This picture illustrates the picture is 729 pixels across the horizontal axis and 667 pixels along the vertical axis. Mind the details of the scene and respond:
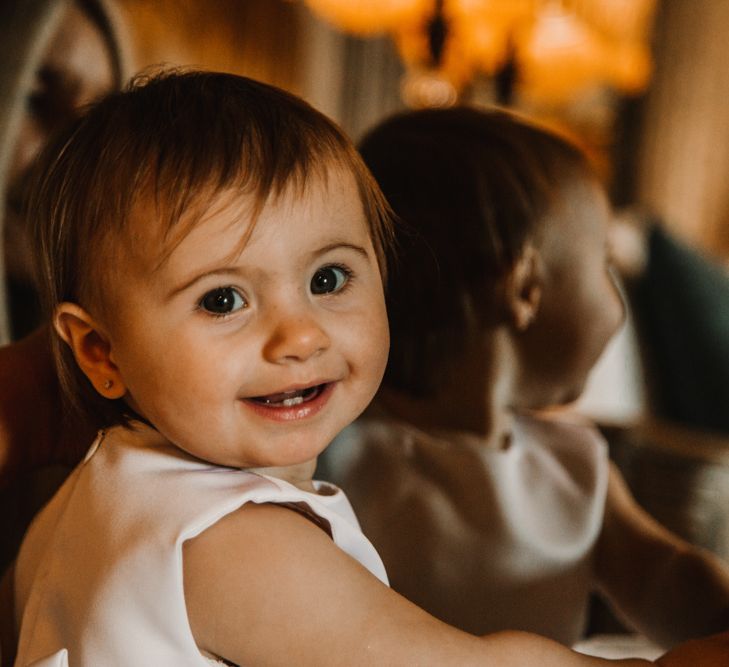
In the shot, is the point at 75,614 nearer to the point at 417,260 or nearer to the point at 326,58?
the point at 417,260

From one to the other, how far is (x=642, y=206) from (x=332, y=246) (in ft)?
12.0

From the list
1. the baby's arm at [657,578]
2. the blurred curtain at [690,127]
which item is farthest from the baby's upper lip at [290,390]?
the blurred curtain at [690,127]

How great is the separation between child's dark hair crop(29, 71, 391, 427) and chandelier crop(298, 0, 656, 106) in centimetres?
177

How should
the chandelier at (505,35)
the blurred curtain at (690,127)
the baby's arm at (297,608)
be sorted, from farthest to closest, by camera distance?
the blurred curtain at (690,127)
the chandelier at (505,35)
the baby's arm at (297,608)

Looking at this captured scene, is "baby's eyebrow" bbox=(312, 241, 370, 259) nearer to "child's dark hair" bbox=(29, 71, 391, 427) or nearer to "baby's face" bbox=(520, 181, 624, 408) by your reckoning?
"child's dark hair" bbox=(29, 71, 391, 427)

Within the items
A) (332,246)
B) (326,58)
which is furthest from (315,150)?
(326,58)

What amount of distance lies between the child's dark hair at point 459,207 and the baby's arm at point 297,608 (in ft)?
0.66

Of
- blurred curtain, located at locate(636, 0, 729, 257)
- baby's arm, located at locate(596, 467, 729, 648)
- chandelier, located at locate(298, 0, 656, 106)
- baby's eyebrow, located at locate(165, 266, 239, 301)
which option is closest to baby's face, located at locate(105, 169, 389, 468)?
baby's eyebrow, located at locate(165, 266, 239, 301)

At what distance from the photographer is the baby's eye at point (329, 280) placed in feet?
1.43

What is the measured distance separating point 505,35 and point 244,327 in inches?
81.6

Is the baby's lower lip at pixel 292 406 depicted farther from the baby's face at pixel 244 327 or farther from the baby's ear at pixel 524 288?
the baby's ear at pixel 524 288

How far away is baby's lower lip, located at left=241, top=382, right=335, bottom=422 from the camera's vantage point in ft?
1.39

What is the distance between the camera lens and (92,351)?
1.51 ft

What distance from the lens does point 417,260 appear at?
1.91 ft
